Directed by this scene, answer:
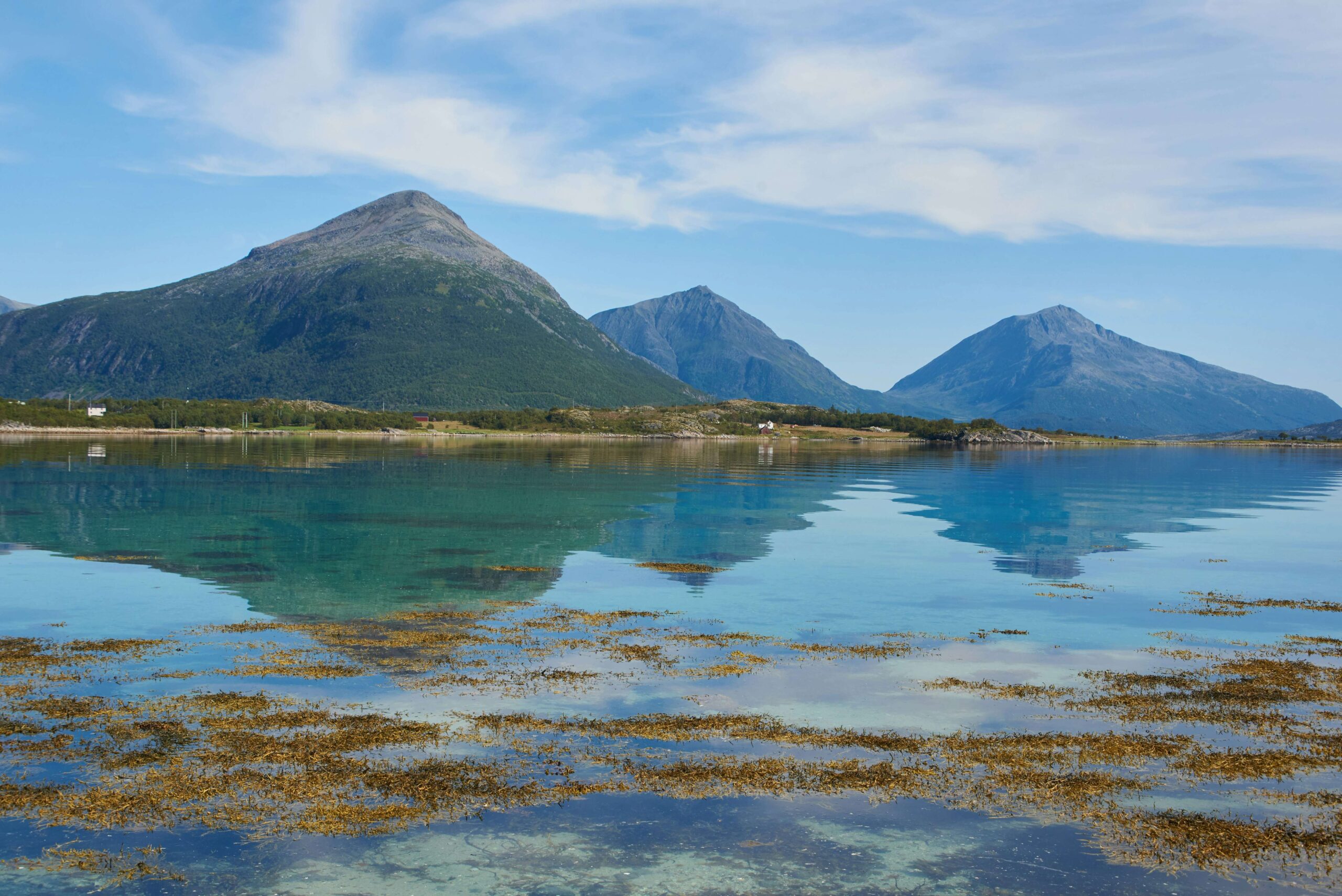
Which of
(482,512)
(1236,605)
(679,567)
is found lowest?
(1236,605)

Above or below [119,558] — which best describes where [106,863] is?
below

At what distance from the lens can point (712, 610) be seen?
90.9ft

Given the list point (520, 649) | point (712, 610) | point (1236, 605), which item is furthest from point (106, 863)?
point (1236, 605)

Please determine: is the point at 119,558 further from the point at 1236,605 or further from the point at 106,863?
the point at 1236,605

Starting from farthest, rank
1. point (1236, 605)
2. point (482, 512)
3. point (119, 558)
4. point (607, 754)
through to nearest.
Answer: point (482, 512), point (119, 558), point (1236, 605), point (607, 754)

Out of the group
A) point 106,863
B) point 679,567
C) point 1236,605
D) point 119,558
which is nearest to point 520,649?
point 106,863

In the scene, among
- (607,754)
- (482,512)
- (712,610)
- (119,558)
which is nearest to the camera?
(607,754)

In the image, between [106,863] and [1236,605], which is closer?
[106,863]

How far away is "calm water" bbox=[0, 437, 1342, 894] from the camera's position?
38.1ft

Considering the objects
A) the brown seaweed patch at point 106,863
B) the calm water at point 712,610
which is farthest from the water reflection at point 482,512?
the brown seaweed patch at point 106,863

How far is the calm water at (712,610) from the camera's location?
1162 cm

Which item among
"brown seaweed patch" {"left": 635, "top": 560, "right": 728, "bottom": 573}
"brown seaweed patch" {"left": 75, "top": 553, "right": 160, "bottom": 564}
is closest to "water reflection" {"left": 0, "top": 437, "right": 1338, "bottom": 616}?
"brown seaweed patch" {"left": 75, "top": 553, "right": 160, "bottom": 564}

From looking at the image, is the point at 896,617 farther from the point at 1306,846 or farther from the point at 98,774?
the point at 98,774

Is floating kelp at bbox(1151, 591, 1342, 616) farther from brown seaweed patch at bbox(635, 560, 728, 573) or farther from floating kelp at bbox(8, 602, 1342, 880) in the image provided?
brown seaweed patch at bbox(635, 560, 728, 573)
